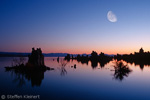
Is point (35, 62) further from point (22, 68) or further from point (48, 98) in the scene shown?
point (48, 98)

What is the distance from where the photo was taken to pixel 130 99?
55.0 feet

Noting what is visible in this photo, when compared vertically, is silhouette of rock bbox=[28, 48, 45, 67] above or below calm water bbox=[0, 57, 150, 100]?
above

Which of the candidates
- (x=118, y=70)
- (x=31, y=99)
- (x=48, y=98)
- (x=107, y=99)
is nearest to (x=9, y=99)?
(x=31, y=99)

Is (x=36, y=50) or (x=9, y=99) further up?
(x=36, y=50)

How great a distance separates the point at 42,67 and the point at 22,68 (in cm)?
635

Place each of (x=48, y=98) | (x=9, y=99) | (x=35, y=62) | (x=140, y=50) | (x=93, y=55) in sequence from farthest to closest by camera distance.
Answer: (x=93, y=55)
(x=140, y=50)
(x=35, y=62)
(x=48, y=98)
(x=9, y=99)

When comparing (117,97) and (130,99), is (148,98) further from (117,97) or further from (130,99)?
(117,97)

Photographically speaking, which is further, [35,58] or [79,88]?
[35,58]

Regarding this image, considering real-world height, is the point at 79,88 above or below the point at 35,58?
below

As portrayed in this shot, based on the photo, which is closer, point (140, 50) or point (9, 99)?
point (9, 99)

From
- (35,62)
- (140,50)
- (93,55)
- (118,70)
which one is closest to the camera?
(118,70)

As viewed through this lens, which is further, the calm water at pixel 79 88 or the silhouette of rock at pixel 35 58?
the silhouette of rock at pixel 35 58

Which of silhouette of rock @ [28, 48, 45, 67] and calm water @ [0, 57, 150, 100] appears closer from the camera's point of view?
calm water @ [0, 57, 150, 100]

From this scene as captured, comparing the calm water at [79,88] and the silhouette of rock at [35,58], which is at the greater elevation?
the silhouette of rock at [35,58]
